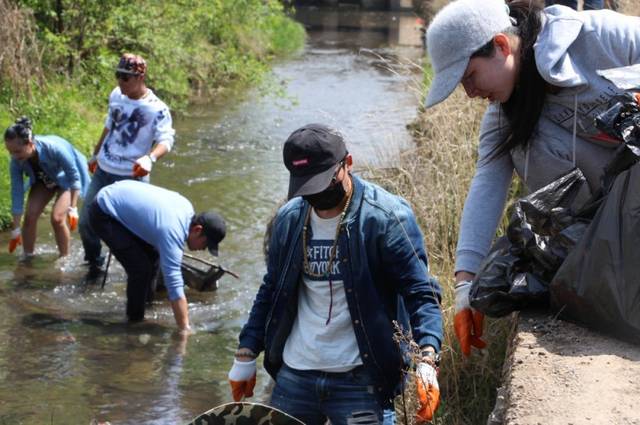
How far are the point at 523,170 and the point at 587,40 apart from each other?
0.52m

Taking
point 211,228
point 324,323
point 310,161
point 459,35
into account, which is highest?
point 459,35

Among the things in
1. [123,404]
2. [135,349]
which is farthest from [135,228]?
[123,404]

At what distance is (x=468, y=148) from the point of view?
7.52 meters

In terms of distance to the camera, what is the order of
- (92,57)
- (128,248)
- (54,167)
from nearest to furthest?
(128,248), (54,167), (92,57)

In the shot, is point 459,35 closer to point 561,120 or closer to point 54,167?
point 561,120

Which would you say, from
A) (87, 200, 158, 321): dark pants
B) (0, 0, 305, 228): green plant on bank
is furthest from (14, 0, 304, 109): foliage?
(87, 200, 158, 321): dark pants

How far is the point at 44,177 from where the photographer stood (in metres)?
9.46

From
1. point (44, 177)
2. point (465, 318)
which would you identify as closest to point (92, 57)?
point (44, 177)

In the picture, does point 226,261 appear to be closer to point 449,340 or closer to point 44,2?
point 449,340

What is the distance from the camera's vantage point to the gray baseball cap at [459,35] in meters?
3.73

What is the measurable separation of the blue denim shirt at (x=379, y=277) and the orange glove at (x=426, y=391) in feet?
0.41

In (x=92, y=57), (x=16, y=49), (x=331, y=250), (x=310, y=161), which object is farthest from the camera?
(x=92, y=57)

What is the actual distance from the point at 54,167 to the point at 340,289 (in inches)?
224

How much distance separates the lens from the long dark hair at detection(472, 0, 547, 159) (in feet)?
12.6
